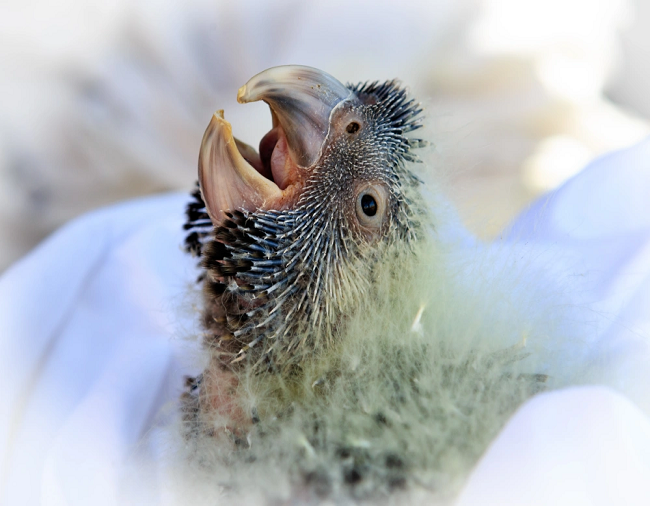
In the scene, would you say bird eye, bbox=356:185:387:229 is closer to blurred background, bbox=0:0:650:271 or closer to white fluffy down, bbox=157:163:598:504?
white fluffy down, bbox=157:163:598:504

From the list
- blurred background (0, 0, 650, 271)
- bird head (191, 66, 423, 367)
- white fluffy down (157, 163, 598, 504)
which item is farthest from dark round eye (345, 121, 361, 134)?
blurred background (0, 0, 650, 271)

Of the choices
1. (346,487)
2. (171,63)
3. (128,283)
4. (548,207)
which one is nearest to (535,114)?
(548,207)

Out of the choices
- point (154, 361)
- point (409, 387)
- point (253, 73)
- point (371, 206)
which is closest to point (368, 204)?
point (371, 206)

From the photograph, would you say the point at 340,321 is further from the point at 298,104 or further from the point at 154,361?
the point at 154,361

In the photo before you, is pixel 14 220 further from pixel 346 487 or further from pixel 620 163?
pixel 620 163

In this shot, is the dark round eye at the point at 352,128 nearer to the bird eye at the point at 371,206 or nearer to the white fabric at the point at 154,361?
the bird eye at the point at 371,206
